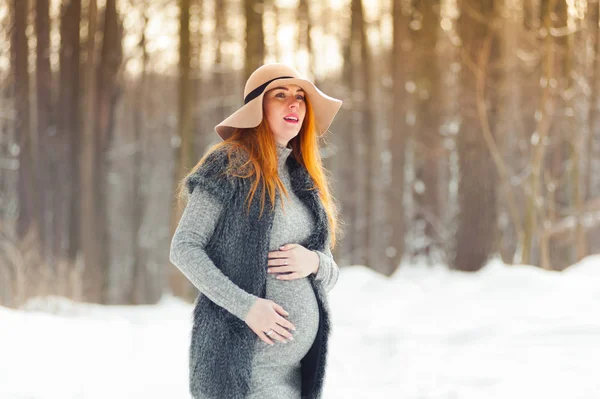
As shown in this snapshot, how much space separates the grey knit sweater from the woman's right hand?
21 millimetres

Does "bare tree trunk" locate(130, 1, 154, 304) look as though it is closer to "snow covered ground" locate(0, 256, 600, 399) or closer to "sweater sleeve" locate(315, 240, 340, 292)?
"snow covered ground" locate(0, 256, 600, 399)

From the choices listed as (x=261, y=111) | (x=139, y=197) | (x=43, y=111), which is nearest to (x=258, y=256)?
(x=261, y=111)

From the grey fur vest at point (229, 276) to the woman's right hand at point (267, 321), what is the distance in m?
0.06

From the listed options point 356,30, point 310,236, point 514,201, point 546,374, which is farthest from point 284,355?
point 356,30

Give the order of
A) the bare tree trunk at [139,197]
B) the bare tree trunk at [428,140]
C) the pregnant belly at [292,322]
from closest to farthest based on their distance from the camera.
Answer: the pregnant belly at [292,322] → the bare tree trunk at [428,140] → the bare tree trunk at [139,197]

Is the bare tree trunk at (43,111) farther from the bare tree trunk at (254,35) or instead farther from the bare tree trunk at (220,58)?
the bare tree trunk at (254,35)

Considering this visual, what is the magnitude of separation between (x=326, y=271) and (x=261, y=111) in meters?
0.54

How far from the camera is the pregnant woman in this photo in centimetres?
175

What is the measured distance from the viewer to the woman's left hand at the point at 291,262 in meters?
1.84

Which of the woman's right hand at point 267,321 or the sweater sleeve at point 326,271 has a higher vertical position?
the sweater sleeve at point 326,271

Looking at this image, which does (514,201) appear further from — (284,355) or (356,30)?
(284,355)

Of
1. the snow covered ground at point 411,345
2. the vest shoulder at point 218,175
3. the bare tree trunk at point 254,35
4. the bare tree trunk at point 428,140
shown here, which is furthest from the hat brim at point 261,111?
the bare tree trunk at point 254,35

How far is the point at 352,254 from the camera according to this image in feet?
25.3

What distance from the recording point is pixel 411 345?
4.70 metres
